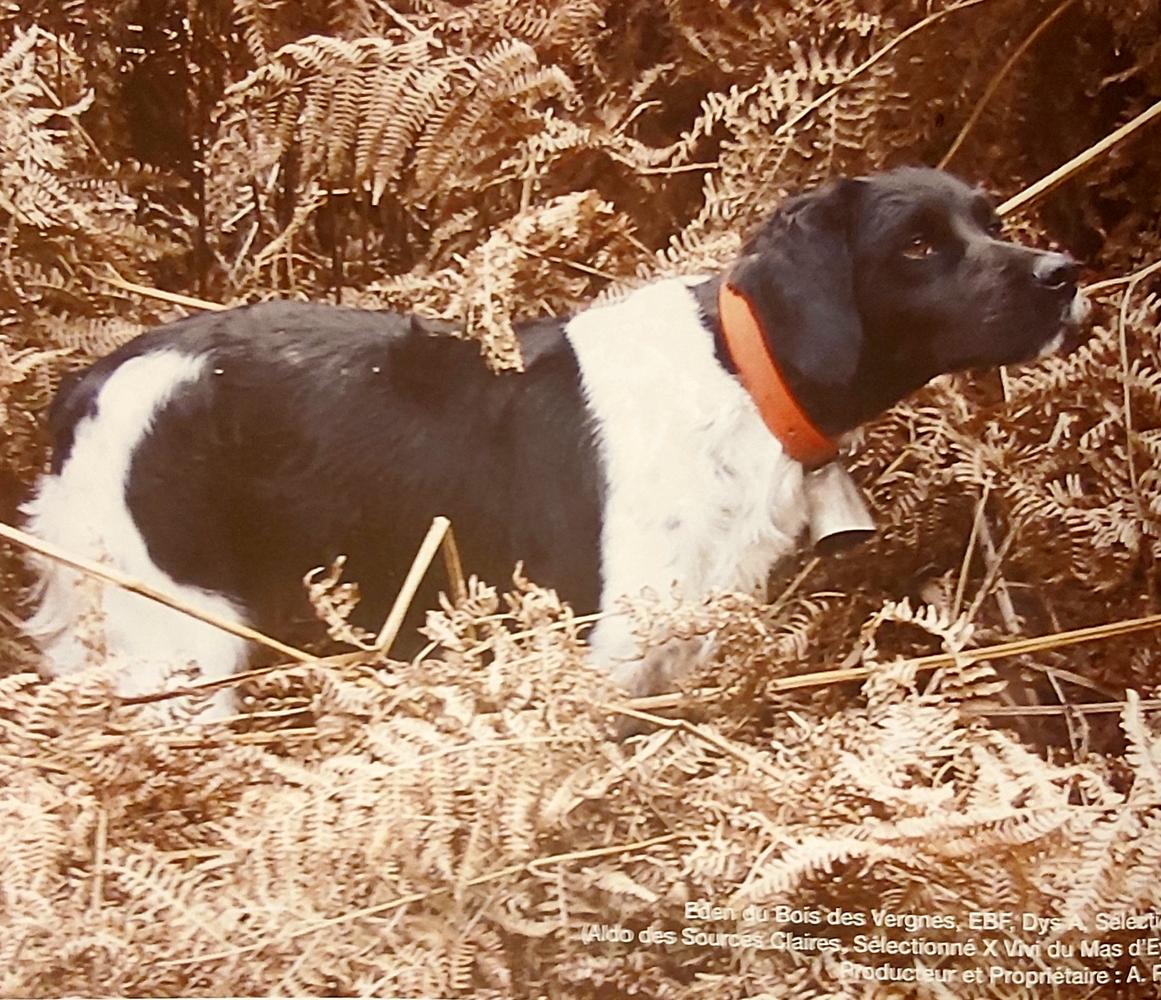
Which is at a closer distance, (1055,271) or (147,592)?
(1055,271)

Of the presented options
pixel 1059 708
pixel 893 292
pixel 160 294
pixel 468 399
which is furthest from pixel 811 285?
pixel 160 294

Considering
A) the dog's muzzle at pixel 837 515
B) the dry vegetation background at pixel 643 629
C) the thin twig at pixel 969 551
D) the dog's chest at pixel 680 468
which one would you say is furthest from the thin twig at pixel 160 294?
the thin twig at pixel 969 551

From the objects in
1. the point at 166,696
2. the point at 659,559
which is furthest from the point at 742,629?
the point at 166,696

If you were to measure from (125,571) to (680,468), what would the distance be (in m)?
0.50

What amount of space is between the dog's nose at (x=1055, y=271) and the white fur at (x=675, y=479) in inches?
9.8

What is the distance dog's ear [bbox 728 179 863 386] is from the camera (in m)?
1.05

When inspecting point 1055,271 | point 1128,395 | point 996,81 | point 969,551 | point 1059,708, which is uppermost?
point 996,81

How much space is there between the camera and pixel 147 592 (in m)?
1.14

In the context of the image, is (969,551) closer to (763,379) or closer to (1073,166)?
(763,379)

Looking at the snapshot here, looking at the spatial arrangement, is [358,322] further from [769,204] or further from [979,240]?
[979,240]

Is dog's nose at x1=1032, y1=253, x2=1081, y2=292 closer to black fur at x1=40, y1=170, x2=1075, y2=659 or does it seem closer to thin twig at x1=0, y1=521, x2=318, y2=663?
black fur at x1=40, y1=170, x2=1075, y2=659

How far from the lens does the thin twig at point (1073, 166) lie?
106cm

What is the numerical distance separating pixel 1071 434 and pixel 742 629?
1.06 feet

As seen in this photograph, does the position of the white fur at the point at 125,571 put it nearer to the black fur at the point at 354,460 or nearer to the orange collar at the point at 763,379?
the black fur at the point at 354,460
